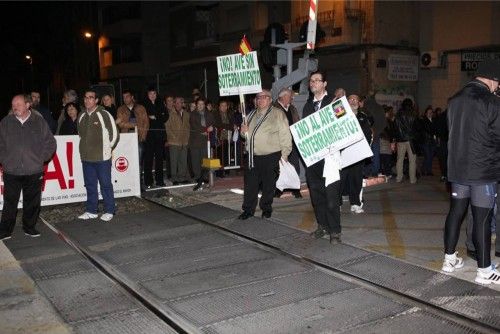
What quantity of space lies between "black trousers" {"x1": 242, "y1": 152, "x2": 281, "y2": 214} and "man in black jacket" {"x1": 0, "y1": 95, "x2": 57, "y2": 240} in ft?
9.56

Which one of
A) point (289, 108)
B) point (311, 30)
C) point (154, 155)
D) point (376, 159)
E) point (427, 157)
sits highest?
point (311, 30)

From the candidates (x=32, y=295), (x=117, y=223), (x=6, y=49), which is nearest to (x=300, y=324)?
(x=32, y=295)

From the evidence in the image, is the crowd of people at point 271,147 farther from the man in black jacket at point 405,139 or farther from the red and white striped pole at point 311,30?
the red and white striped pole at point 311,30

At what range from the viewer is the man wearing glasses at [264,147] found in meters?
8.05

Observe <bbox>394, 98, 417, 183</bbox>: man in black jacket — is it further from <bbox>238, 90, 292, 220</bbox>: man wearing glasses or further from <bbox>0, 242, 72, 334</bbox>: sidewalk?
<bbox>0, 242, 72, 334</bbox>: sidewalk

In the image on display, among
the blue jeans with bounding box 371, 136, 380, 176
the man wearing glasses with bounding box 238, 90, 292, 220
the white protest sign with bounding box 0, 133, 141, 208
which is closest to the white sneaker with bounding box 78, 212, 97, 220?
the white protest sign with bounding box 0, 133, 141, 208

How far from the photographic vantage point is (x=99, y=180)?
28.0 ft

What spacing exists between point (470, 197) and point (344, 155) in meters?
2.18

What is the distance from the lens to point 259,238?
23.8 feet

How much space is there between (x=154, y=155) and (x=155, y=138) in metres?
0.40

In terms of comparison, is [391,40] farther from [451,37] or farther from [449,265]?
[449,265]

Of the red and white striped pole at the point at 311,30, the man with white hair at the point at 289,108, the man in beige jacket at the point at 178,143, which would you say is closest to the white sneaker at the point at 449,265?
the man with white hair at the point at 289,108

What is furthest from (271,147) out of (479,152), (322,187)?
(479,152)

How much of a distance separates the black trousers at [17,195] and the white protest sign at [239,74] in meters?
3.26
